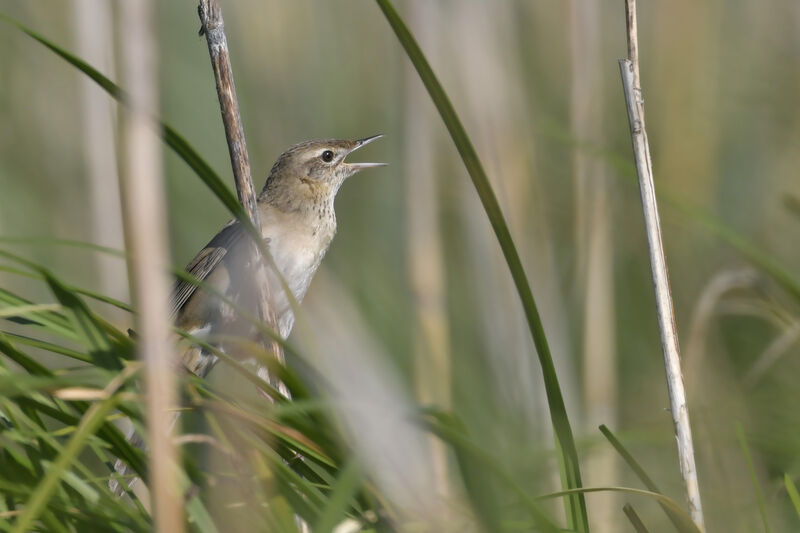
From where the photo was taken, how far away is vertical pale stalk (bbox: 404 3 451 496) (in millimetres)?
2912

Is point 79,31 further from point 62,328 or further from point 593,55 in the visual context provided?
point 62,328

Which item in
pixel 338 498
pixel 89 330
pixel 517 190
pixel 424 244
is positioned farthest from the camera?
pixel 517 190

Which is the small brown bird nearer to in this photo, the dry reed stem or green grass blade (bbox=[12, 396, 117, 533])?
the dry reed stem

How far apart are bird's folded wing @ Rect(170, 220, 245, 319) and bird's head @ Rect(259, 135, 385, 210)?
0.26 meters

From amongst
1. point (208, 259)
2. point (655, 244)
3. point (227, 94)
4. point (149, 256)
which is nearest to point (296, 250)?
point (208, 259)

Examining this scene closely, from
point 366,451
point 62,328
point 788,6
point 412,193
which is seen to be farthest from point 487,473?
point 788,6

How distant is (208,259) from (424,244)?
71cm

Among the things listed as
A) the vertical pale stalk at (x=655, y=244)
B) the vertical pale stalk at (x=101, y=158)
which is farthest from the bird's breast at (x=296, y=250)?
the vertical pale stalk at (x=655, y=244)

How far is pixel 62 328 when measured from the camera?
1278mm

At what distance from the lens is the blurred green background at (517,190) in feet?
9.13

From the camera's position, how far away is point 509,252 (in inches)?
47.2

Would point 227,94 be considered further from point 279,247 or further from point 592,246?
point 592,246

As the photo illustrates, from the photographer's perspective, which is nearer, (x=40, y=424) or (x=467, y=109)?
(x=40, y=424)

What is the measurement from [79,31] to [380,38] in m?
1.73
